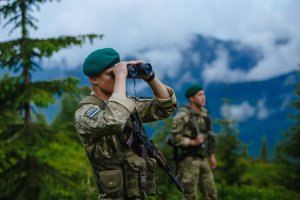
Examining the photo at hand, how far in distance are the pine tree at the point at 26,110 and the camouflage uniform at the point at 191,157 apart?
2.87m

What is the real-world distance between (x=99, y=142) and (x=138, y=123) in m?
0.41

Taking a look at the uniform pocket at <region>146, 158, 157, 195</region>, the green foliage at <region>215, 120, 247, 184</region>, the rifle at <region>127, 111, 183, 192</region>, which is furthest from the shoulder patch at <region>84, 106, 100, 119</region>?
the green foliage at <region>215, 120, 247, 184</region>

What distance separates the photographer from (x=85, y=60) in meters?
3.61

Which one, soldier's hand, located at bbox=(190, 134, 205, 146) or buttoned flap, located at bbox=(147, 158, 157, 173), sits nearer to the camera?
buttoned flap, located at bbox=(147, 158, 157, 173)

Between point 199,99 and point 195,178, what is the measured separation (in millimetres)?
1369

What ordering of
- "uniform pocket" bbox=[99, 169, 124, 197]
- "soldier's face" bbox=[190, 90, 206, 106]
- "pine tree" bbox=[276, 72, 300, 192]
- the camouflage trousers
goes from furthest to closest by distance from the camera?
"pine tree" bbox=[276, 72, 300, 192], "soldier's face" bbox=[190, 90, 206, 106], the camouflage trousers, "uniform pocket" bbox=[99, 169, 124, 197]

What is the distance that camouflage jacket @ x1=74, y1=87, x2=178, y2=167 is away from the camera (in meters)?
3.27

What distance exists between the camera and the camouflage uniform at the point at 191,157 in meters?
7.75

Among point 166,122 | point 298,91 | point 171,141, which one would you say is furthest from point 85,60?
point 298,91

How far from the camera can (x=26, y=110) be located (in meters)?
10.2

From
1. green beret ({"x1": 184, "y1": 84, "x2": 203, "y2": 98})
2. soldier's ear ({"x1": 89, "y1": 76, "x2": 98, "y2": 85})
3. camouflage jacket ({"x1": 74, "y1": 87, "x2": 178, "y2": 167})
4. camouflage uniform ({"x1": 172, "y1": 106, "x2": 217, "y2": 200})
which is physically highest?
green beret ({"x1": 184, "y1": 84, "x2": 203, "y2": 98})

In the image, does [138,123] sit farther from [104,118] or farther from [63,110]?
[63,110]

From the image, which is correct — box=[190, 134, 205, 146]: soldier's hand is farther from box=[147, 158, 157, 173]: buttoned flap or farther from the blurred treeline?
box=[147, 158, 157, 173]: buttoned flap

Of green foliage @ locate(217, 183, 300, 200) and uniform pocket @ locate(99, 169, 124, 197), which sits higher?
uniform pocket @ locate(99, 169, 124, 197)
